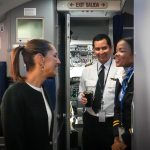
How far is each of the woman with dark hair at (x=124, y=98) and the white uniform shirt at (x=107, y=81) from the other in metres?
0.50

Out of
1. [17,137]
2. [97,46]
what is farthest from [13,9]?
[17,137]

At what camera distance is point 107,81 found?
132 inches

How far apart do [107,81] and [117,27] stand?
1050mm

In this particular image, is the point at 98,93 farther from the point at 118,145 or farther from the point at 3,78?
the point at 3,78

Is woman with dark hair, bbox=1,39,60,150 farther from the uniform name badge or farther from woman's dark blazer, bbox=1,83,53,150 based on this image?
the uniform name badge

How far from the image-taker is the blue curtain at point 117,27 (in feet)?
12.8

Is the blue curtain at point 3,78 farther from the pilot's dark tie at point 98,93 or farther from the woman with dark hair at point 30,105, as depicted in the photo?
the woman with dark hair at point 30,105

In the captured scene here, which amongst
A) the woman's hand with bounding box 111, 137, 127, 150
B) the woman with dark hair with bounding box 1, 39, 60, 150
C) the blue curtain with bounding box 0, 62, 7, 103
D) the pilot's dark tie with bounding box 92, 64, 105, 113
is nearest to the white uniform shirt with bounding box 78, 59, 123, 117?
the pilot's dark tie with bounding box 92, 64, 105, 113

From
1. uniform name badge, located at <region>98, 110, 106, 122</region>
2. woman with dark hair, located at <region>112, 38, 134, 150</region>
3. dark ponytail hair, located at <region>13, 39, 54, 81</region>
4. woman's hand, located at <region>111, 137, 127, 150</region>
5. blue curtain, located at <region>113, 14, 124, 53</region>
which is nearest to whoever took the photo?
dark ponytail hair, located at <region>13, 39, 54, 81</region>

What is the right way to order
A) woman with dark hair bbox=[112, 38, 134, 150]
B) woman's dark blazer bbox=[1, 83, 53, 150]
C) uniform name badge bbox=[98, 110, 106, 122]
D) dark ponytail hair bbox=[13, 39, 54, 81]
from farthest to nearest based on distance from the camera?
1. uniform name badge bbox=[98, 110, 106, 122]
2. woman with dark hair bbox=[112, 38, 134, 150]
3. dark ponytail hair bbox=[13, 39, 54, 81]
4. woman's dark blazer bbox=[1, 83, 53, 150]

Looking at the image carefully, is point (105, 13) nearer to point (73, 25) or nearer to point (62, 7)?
point (62, 7)

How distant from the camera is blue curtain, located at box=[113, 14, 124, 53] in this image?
12.8 ft

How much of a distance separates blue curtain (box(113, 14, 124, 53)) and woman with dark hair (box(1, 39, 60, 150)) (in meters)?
2.03

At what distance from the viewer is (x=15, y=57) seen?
2.03m
